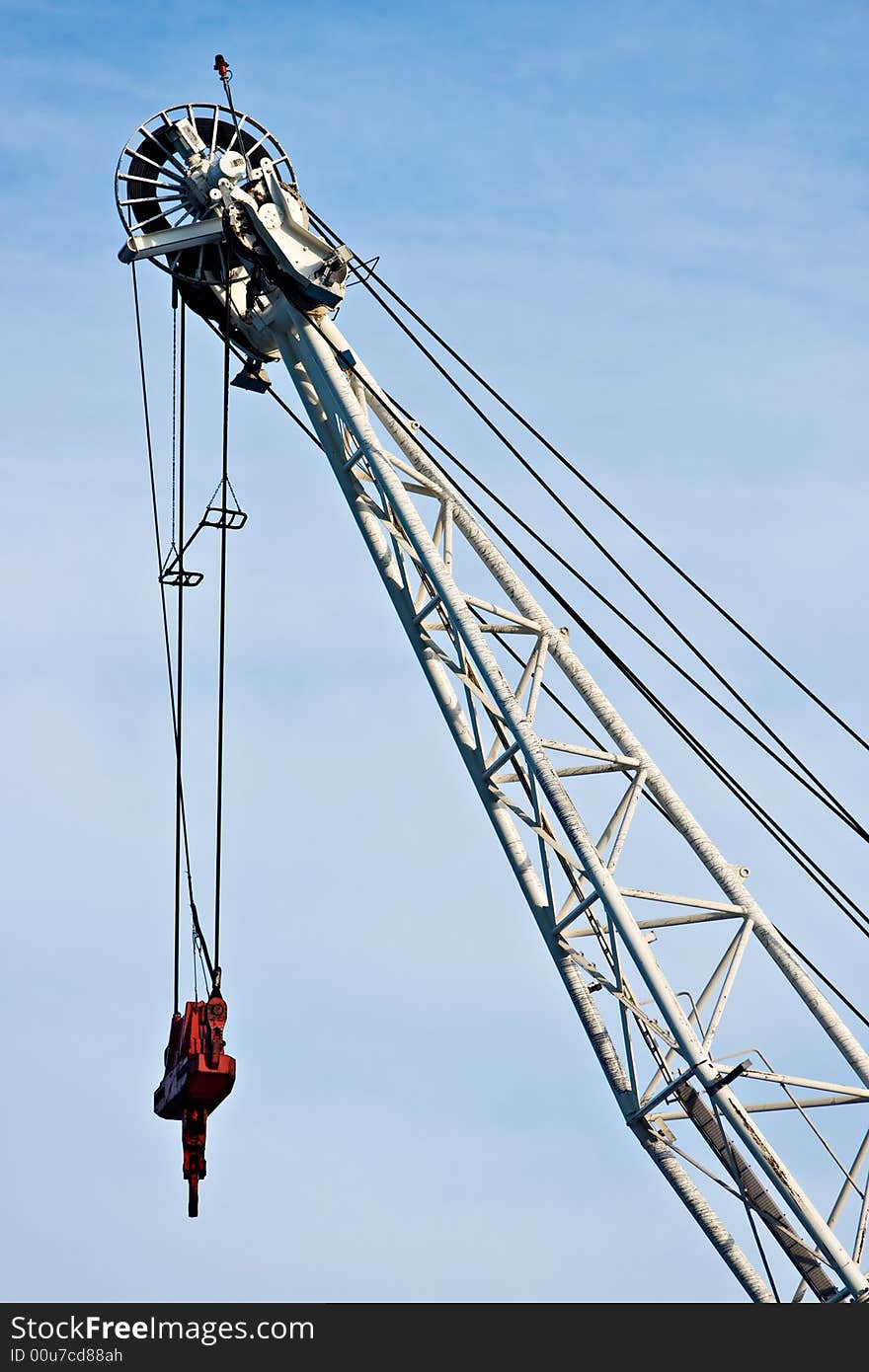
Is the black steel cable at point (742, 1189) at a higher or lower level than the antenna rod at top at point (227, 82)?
lower

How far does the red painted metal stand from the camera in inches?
1216

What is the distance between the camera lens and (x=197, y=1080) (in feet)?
101

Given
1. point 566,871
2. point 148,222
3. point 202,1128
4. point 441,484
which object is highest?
point 148,222

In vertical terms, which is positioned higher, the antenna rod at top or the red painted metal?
the antenna rod at top

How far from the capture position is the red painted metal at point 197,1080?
30891 mm

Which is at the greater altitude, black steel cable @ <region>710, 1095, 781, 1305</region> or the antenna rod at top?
the antenna rod at top

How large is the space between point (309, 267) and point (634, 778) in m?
10.6

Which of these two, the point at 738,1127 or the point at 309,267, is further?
the point at 309,267
